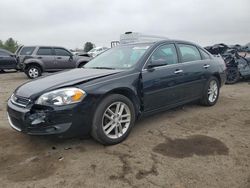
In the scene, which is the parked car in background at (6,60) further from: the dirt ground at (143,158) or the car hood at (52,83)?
the car hood at (52,83)

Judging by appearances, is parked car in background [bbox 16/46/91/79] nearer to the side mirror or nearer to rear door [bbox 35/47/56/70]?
rear door [bbox 35/47/56/70]

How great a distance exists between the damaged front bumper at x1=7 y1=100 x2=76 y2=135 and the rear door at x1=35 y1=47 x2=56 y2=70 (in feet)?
31.0

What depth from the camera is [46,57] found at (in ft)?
40.5

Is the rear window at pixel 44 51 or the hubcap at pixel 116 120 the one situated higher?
the rear window at pixel 44 51

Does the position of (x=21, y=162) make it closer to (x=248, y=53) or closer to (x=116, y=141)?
(x=116, y=141)

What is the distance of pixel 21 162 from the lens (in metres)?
3.20

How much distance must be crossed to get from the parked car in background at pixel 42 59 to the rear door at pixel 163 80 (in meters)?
8.76

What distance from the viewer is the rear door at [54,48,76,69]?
12.7m

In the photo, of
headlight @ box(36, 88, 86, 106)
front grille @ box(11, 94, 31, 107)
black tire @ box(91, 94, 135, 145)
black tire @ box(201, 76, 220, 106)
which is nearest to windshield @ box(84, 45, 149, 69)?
black tire @ box(91, 94, 135, 145)

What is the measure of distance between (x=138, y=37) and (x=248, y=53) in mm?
6691

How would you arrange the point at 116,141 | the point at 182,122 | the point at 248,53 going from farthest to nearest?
1. the point at 248,53
2. the point at 182,122
3. the point at 116,141

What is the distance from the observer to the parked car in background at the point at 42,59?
11.9 meters

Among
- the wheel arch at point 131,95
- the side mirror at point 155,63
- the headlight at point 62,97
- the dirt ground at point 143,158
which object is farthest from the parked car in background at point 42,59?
the headlight at point 62,97

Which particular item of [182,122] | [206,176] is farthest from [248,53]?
[206,176]
